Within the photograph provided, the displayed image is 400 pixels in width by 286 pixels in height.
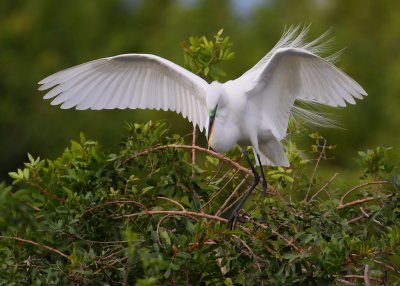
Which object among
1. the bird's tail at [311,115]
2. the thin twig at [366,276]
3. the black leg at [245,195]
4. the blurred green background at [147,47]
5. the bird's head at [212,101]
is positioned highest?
the bird's head at [212,101]

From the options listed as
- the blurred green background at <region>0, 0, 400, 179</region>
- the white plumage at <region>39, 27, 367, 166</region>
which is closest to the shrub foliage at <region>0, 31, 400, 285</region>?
the white plumage at <region>39, 27, 367, 166</region>

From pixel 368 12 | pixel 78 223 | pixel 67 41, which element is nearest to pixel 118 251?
pixel 78 223

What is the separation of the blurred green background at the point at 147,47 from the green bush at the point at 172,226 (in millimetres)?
8273

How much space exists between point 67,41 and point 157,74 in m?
24.1

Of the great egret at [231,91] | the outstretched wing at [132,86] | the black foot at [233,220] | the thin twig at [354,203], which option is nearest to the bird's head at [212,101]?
the great egret at [231,91]

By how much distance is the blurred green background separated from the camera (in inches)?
701

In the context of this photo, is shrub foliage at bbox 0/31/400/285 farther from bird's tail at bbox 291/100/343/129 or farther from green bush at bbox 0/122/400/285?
bird's tail at bbox 291/100/343/129

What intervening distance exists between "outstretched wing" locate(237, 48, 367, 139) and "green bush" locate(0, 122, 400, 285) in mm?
420

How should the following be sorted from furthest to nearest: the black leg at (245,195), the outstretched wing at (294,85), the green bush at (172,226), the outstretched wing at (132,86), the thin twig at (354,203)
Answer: the outstretched wing at (132,86)
the outstretched wing at (294,85)
the black leg at (245,195)
the thin twig at (354,203)
the green bush at (172,226)

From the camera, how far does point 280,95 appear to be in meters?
4.75

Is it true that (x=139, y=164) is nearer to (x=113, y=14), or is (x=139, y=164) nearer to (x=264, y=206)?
(x=264, y=206)

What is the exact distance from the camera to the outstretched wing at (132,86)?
4727 millimetres

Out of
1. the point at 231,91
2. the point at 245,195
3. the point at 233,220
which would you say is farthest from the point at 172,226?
the point at 231,91

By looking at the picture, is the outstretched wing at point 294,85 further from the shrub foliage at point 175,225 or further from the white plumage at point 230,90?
the shrub foliage at point 175,225
